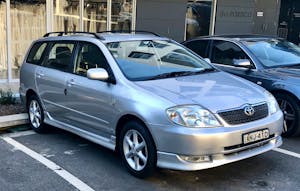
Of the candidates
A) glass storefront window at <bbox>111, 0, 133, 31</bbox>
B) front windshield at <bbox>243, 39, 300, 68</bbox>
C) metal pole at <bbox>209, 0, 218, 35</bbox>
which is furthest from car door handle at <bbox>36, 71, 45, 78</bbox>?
metal pole at <bbox>209, 0, 218, 35</bbox>

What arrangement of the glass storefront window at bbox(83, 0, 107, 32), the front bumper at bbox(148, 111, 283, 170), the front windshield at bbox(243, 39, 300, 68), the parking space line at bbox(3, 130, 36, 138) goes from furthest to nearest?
the glass storefront window at bbox(83, 0, 107, 32), the front windshield at bbox(243, 39, 300, 68), the parking space line at bbox(3, 130, 36, 138), the front bumper at bbox(148, 111, 283, 170)

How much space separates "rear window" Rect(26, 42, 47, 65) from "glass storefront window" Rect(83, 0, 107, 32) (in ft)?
14.0

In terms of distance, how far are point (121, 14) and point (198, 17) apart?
3106mm

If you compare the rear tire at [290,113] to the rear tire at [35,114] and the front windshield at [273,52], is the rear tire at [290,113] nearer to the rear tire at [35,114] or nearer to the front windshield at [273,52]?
the front windshield at [273,52]

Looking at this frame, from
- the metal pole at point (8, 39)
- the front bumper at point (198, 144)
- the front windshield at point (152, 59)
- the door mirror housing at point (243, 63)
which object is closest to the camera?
the front bumper at point (198, 144)

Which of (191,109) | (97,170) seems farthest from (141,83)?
(97,170)

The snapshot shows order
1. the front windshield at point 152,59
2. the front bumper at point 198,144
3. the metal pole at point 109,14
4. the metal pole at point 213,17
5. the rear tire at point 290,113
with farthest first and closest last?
the metal pole at point 213,17
the metal pole at point 109,14
the rear tire at point 290,113
the front windshield at point 152,59
the front bumper at point 198,144

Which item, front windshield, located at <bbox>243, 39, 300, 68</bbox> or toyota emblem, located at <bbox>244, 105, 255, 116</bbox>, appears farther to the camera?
front windshield, located at <bbox>243, 39, 300, 68</bbox>

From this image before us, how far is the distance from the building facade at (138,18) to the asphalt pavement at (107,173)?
14.6ft

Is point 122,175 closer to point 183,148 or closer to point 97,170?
point 97,170

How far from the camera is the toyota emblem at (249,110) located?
4.49m

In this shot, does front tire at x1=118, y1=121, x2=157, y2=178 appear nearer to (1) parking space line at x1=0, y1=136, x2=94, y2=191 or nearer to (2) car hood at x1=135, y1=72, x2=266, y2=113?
(2) car hood at x1=135, y1=72, x2=266, y2=113

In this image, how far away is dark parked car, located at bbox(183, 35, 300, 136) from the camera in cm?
614

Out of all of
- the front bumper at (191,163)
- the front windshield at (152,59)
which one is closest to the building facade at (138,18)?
the front windshield at (152,59)
